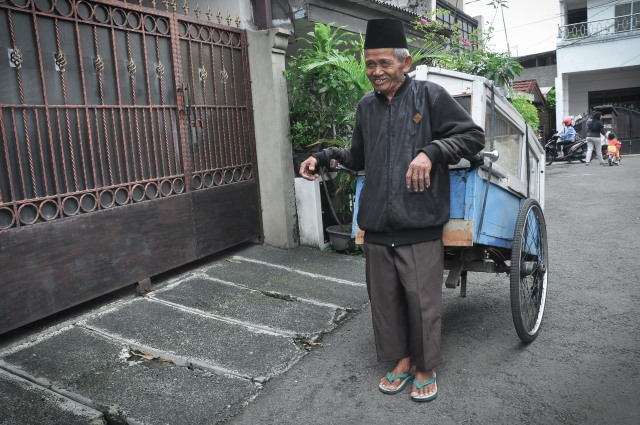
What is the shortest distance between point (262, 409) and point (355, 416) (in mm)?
534

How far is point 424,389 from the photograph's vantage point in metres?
2.96

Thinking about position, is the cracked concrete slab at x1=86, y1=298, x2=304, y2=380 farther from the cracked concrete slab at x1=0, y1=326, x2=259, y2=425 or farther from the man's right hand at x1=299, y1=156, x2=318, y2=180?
the man's right hand at x1=299, y1=156, x2=318, y2=180

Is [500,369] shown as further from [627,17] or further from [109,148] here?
[627,17]

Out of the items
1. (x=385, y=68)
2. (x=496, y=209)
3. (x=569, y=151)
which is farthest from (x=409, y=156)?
(x=569, y=151)

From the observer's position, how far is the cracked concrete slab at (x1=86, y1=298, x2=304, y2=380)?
3.37 m

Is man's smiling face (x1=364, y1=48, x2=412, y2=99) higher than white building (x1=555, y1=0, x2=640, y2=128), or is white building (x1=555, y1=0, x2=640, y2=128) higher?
white building (x1=555, y1=0, x2=640, y2=128)

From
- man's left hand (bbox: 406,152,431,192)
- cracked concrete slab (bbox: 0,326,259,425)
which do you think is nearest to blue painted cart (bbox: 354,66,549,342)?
man's left hand (bbox: 406,152,431,192)

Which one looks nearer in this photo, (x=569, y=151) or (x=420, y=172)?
(x=420, y=172)

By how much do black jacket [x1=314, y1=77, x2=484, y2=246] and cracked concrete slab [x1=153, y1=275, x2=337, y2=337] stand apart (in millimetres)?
1361

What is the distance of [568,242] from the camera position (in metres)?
6.45

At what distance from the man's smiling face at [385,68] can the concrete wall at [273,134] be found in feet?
9.63

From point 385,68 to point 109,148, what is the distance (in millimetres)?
2554

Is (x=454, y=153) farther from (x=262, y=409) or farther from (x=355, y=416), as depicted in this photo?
(x=262, y=409)

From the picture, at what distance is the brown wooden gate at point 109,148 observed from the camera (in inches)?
141
